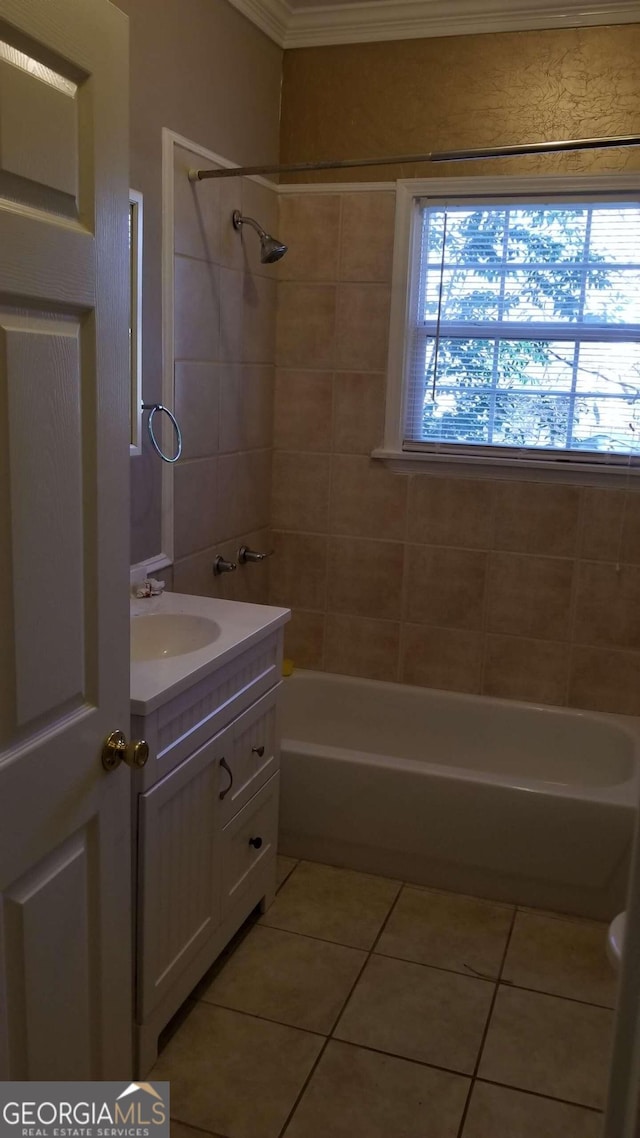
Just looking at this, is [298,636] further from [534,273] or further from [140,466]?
[534,273]

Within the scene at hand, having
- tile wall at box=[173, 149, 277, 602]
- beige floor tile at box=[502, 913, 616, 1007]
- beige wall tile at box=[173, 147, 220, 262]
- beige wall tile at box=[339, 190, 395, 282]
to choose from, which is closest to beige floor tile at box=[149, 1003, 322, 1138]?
beige floor tile at box=[502, 913, 616, 1007]

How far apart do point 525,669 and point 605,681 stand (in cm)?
27

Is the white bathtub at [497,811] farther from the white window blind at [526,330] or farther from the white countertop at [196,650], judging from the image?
the white window blind at [526,330]

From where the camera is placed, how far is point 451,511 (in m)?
3.18

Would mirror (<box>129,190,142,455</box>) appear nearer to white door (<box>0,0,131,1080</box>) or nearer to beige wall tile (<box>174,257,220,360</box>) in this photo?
beige wall tile (<box>174,257,220,360</box>)

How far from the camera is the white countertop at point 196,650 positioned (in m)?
1.76

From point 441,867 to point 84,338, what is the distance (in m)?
2.01

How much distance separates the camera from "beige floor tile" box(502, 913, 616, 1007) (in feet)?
7.45

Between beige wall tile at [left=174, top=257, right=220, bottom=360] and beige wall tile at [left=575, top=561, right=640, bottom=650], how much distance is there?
4.70 ft

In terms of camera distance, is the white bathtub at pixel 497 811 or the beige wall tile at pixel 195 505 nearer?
the white bathtub at pixel 497 811

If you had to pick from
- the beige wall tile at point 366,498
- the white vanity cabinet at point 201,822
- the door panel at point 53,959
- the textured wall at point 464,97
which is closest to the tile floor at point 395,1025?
the white vanity cabinet at point 201,822

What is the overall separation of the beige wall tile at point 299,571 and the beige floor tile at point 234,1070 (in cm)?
160

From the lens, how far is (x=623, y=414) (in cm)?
298

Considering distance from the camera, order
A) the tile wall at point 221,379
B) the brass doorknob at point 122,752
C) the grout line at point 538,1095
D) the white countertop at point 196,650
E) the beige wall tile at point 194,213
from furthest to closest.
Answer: the tile wall at point 221,379
the beige wall tile at point 194,213
the grout line at point 538,1095
the white countertop at point 196,650
the brass doorknob at point 122,752
